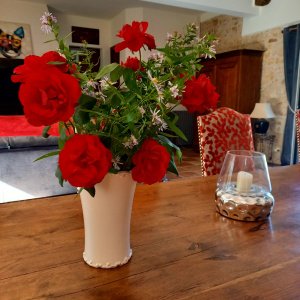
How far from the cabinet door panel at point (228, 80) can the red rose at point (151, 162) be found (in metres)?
4.78

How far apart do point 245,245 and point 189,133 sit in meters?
5.86

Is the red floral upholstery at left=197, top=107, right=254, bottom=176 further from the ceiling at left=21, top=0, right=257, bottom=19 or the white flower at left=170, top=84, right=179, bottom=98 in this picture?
the ceiling at left=21, top=0, right=257, bottom=19

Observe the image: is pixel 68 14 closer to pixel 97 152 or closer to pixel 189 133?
pixel 189 133

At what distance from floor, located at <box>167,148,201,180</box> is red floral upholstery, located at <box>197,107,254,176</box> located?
1.87 metres

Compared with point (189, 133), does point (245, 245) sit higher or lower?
higher

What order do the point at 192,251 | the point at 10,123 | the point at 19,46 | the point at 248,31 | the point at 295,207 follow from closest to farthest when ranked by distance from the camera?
1. the point at 192,251
2. the point at 295,207
3. the point at 10,123
4. the point at 248,31
5. the point at 19,46

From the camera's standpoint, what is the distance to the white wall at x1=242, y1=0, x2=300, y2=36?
14.4 feet

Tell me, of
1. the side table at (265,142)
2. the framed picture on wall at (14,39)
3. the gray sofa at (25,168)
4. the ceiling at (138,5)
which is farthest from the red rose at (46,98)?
the framed picture on wall at (14,39)

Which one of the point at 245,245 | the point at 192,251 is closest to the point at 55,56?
the point at 192,251

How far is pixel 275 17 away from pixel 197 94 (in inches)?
193

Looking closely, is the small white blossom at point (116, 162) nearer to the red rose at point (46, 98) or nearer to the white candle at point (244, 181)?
the red rose at point (46, 98)

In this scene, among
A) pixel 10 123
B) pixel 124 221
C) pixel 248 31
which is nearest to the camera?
pixel 124 221

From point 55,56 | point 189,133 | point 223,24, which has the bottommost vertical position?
point 189,133

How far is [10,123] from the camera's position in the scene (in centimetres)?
437
